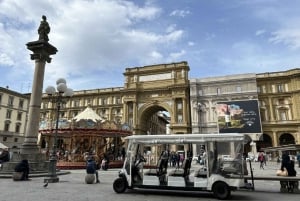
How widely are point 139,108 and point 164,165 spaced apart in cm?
4066

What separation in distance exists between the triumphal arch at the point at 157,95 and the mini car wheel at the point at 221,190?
123ft

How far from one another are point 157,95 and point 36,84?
35.0 m

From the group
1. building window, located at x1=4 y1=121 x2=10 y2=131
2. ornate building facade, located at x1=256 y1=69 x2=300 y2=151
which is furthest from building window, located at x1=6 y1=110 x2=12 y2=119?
ornate building facade, located at x1=256 y1=69 x2=300 y2=151

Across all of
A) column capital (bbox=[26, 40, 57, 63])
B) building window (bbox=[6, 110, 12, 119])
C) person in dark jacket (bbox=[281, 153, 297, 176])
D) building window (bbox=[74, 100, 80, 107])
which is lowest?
person in dark jacket (bbox=[281, 153, 297, 176])

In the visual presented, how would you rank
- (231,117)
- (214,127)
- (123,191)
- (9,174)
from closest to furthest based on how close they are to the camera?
(123,191)
(9,174)
(231,117)
(214,127)

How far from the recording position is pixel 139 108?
163ft

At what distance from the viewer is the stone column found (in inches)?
556

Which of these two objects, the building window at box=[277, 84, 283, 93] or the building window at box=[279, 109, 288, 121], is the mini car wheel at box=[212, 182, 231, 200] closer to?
the building window at box=[279, 109, 288, 121]

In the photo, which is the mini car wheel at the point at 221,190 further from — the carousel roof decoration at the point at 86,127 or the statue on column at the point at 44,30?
the carousel roof decoration at the point at 86,127

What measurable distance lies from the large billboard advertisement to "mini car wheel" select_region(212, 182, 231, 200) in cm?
3350

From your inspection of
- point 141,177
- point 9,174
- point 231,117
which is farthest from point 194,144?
point 231,117

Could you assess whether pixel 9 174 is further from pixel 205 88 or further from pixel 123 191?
pixel 205 88

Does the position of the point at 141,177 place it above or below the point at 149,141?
below

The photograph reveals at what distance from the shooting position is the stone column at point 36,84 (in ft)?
46.4
